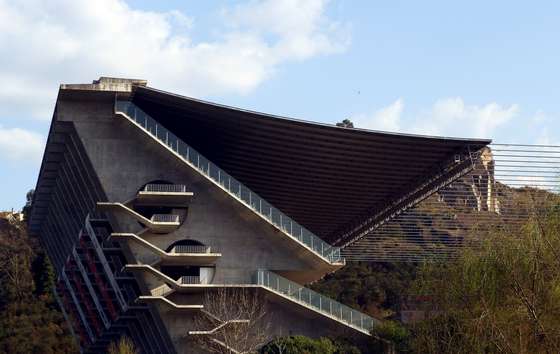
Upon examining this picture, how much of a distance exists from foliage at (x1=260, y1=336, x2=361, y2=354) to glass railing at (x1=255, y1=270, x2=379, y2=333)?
1.85m

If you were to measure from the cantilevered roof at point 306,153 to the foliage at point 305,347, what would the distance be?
9.11 metres

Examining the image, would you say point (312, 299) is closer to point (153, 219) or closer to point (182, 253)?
point (182, 253)

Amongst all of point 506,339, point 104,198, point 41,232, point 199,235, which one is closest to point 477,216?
point 199,235

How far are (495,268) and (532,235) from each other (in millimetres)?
1524

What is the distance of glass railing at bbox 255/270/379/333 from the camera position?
4838cm

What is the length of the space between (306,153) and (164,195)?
7.42 m

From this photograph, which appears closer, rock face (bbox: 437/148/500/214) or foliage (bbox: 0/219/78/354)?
rock face (bbox: 437/148/500/214)

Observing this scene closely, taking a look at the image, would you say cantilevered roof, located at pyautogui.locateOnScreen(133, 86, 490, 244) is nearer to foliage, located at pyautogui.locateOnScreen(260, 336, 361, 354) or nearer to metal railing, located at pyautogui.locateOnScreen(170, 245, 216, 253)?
metal railing, located at pyautogui.locateOnScreen(170, 245, 216, 253)

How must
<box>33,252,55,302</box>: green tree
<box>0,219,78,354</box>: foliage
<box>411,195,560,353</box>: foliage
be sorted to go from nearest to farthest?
<box>411,195,560,353</box>: foliage < <box>0,219,78,354</box>: foliage < <box>33,252,55,302</box>: green tree

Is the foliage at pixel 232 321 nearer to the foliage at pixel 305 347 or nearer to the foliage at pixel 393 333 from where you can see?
the foliage at pixel 305 347

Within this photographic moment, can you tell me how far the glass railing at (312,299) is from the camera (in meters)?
48.4

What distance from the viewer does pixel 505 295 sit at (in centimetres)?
2792

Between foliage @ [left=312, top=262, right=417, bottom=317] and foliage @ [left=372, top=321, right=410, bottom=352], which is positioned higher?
foliage @ [left=312, top=262, right=417, bottom=317]

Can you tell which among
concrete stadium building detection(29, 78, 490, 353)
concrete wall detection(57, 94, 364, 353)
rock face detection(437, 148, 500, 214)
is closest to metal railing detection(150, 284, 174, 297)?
concrete stadium building detection(29, 78, 490, 353)
